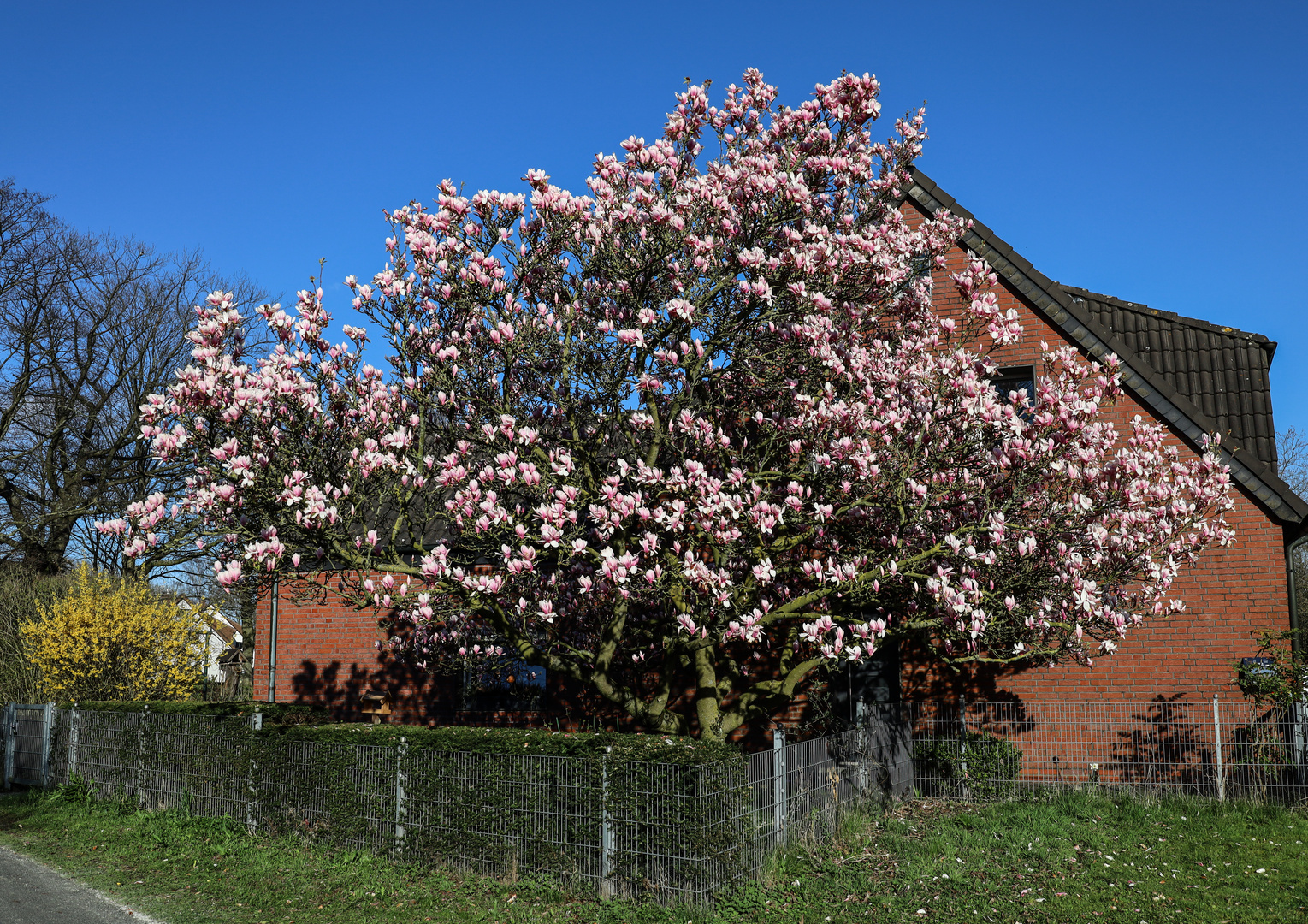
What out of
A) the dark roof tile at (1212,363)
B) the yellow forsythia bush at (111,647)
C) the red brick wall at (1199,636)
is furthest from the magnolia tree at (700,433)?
the yellow forsythia bush at (111,647)

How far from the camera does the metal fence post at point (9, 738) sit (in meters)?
15.8

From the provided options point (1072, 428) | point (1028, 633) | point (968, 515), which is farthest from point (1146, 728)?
point (1072, 428)

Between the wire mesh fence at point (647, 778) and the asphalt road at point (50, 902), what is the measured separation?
205cm

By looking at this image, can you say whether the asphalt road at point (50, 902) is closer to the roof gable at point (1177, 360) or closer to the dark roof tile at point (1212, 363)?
the roof gable at point (1177, 360)

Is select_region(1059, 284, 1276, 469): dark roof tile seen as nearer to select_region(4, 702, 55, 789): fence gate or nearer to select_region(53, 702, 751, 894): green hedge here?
select_region(53, 702, 751, 894): green hedge

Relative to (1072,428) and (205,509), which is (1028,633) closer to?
(1072,428)

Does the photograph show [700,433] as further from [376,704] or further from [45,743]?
[45,743]

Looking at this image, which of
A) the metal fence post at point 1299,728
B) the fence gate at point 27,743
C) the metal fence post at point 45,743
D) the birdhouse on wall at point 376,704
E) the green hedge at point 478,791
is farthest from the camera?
the birdhouse on wall at point 376,704

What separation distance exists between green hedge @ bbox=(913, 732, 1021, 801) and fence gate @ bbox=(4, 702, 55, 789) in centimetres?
1379

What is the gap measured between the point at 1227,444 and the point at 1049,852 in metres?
6.77

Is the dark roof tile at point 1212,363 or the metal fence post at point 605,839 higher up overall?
the dark roof tile at point 1212,363

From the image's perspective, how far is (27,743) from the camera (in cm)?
1566

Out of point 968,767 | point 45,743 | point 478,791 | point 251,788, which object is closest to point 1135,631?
point 968,767

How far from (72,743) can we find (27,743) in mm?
1993
